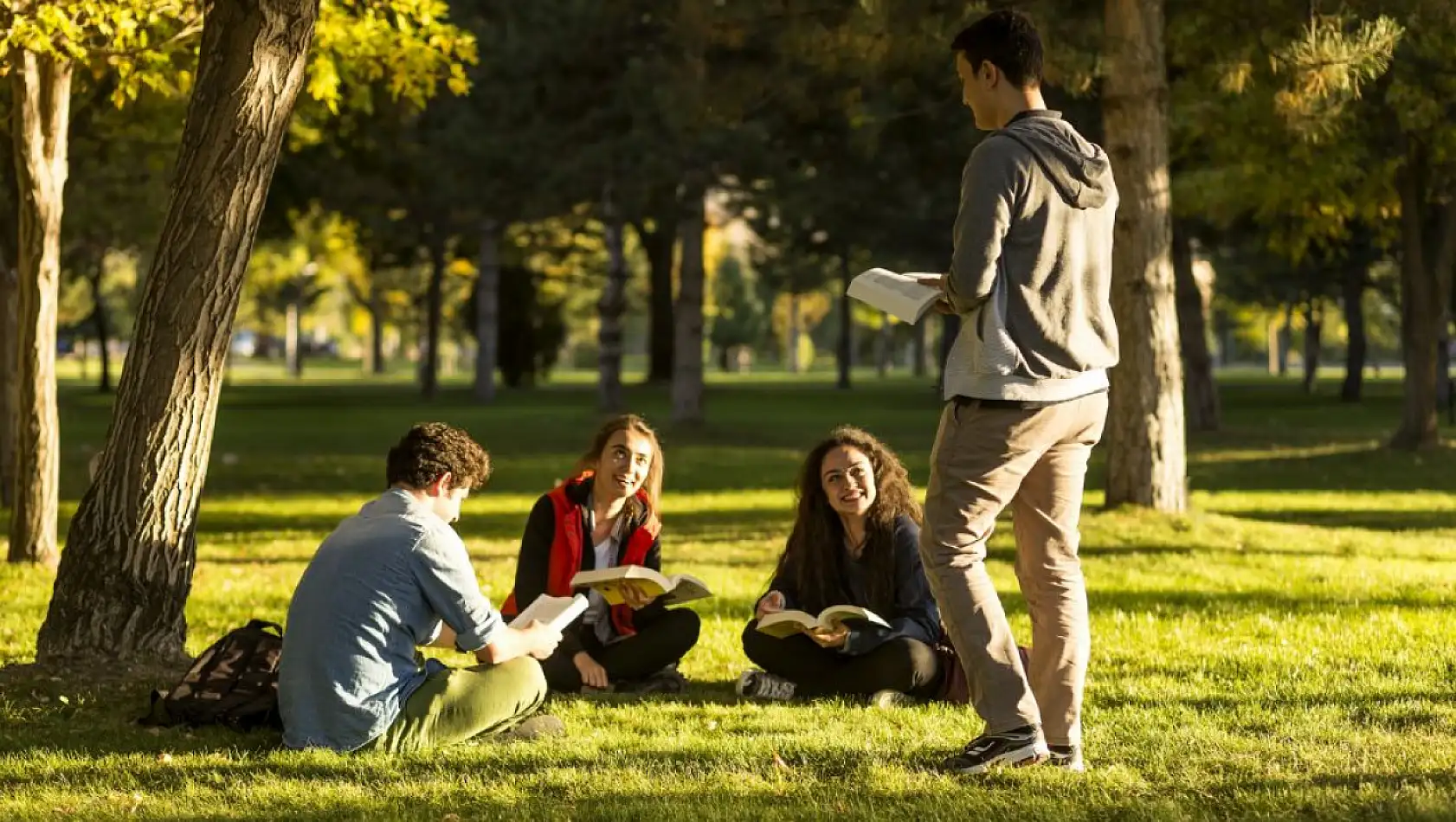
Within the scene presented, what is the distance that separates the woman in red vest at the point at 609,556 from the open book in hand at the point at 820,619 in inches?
34.9

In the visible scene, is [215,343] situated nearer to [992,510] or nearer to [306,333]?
[992,510]

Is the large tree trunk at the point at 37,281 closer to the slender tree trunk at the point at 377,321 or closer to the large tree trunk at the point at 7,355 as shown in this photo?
the large tree trunk at the point at 7,355

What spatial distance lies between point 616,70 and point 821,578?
72.2 ft

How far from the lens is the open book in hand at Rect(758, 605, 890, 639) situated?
7.28m

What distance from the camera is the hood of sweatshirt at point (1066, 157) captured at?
18.7ft

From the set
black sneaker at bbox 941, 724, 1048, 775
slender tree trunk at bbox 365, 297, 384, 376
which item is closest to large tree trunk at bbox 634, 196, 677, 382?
slender tree trunk at bbox 365, 297, 384, 376

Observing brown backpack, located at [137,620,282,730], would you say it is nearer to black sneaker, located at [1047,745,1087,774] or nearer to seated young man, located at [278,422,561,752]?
seated young man, located at [278,422,561,752]

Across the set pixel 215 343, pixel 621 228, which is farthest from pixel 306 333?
pixel 215 343

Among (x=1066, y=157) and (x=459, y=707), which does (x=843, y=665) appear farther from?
(x=1066, y=157)

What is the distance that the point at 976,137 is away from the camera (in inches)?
1135

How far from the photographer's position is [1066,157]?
573 cm

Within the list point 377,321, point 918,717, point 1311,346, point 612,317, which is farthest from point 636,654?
point 377,321

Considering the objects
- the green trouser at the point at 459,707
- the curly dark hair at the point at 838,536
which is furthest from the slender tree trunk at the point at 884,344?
the green trouser at the point at 459,707

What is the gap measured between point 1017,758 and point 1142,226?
31.9ft
